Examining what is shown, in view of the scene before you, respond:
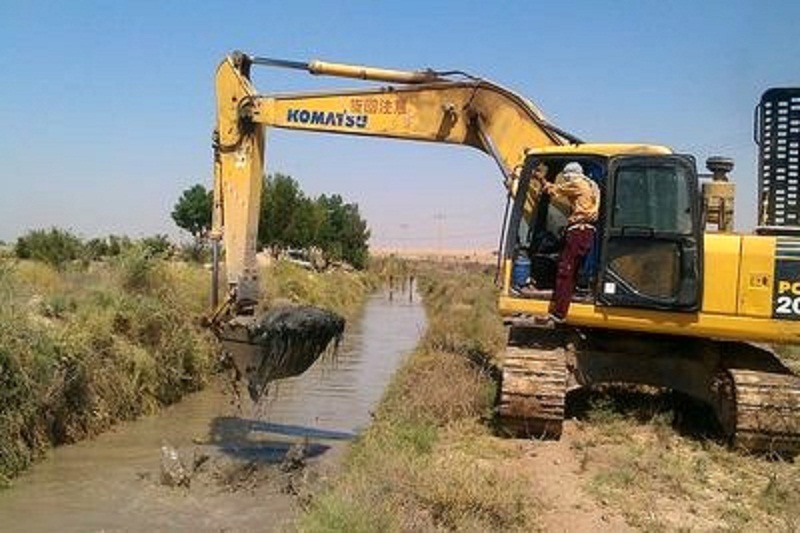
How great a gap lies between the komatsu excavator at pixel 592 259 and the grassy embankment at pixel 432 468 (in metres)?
0.71

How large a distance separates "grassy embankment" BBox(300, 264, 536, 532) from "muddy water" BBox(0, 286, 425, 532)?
3.01 ft

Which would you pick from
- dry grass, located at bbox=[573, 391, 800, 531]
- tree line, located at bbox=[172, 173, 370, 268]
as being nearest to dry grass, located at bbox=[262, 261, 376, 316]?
tree line, located at bbox=[172, 173, 370, 268]

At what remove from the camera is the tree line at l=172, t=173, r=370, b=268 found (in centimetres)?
5247

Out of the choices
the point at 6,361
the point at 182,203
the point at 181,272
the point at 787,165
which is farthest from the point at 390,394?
the point at 182,203

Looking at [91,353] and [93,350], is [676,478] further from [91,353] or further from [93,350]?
[93,350]

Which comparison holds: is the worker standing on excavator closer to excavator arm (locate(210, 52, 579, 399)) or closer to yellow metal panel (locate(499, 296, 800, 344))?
yellow metal panel (locate(499, 296, 800, 344))

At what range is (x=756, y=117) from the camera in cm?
1093

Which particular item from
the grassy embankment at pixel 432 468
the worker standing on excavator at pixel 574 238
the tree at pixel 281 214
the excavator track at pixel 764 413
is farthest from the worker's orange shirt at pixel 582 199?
the tree at pixel 281 214

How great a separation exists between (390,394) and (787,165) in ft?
22.1

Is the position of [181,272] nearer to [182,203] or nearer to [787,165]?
[787,165]

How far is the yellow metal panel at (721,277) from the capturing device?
33.4ft

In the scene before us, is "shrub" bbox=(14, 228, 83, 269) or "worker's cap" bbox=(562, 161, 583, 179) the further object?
"shrub" bbox=(14, 228, 83, 269)

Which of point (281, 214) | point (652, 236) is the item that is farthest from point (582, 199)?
point (281, 214)

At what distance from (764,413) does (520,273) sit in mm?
2972
